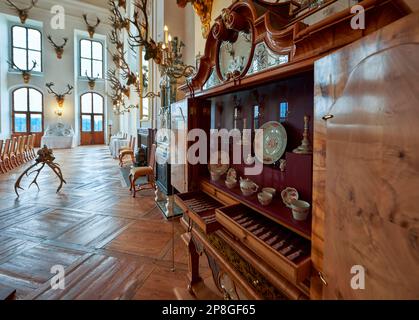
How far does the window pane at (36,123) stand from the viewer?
12.6 meters

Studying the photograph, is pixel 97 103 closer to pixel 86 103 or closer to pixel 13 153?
pixel 86 103

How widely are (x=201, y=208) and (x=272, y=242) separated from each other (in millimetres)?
696

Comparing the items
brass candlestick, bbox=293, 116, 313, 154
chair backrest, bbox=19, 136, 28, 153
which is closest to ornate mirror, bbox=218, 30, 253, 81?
brass candlestick, bbox=293, 116, 313, 154

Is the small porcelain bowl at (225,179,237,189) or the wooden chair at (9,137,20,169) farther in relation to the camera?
the wooden chair at (9,137,20,169)

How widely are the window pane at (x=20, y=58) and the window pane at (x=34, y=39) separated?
53 centimetres

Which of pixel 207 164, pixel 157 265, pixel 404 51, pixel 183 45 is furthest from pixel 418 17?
pixel 183 45

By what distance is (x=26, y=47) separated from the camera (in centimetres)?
1226

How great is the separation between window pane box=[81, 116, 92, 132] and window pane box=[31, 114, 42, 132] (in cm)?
216

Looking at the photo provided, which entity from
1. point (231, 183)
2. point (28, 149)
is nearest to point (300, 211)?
point (231, 183)

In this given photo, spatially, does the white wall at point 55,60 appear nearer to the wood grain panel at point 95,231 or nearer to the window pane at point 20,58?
the window pane at point 20,58

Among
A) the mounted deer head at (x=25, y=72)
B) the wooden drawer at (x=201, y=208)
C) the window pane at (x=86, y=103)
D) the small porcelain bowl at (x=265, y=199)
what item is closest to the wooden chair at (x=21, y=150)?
the mounted deer head at (x=25, y=72)

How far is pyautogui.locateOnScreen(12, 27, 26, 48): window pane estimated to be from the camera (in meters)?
11.9

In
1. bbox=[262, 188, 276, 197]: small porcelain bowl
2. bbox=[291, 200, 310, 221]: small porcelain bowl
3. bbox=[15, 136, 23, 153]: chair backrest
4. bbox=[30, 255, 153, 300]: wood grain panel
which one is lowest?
bbox=[30, 255, 153, 300]: wood grain panel

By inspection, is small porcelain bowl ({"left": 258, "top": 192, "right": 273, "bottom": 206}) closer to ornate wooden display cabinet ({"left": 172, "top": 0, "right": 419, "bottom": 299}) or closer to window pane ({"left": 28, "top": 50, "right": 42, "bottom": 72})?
ornate wooden display cabinet ({"left": 172, "top": 0, "right": 419, "bottom": 299})
